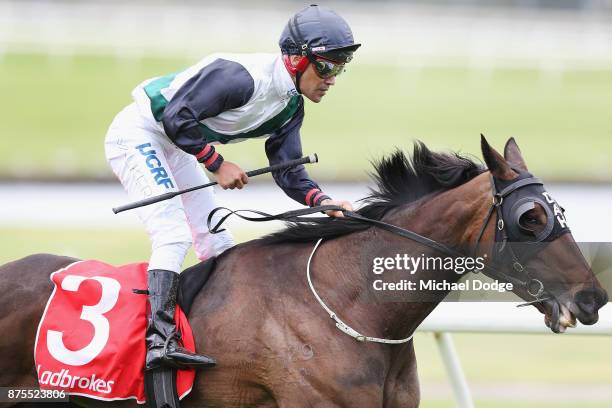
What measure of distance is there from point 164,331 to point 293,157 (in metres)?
1.01

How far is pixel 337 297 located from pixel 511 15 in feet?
82.7

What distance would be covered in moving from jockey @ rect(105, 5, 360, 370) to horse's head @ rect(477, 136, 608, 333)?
723mm

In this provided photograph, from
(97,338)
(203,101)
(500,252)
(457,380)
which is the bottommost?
(457,380)

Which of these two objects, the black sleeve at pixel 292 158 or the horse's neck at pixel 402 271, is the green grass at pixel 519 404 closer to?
the black sleeve at pixel 292 158

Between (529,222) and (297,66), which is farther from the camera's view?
(297,66)

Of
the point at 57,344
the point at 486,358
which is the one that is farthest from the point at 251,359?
the point at 486,358

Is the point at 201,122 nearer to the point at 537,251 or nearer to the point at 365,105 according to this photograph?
the point at 537,251

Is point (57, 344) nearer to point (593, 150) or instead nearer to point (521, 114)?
point (593, 150)

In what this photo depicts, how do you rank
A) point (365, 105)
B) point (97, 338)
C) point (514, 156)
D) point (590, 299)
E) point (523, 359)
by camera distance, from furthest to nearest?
point (365, 105) → point (523, 359) → point (97, 338) → point (514, 156) → point (590, 299)

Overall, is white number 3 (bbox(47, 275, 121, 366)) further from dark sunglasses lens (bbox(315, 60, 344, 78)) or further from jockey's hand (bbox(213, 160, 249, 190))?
dark sunglasses lens (bbox(315, 60, 344, 78))

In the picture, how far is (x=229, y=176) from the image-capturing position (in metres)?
4.26

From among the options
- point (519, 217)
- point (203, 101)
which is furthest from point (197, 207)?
point (519, 217)

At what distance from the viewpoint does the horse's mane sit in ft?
13.5

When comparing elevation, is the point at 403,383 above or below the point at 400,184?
below
